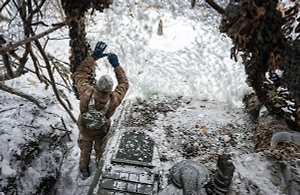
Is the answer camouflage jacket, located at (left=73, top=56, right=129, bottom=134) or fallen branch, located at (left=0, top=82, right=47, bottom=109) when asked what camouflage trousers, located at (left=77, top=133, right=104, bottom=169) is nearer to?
camouflage jacket, located at (left=73, top=56, right=129, bottom=134)

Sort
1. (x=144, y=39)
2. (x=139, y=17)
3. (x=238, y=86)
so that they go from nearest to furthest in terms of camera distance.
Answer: (x=238, y=86)
(x=144, y=39)
(x=139, y=17)

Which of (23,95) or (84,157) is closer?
(84,157)

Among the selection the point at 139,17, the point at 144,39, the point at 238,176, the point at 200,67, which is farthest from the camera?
the point at 139,17

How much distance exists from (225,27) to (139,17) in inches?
196

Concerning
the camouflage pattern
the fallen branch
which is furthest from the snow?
the camouflage pattern

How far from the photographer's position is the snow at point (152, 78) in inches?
147

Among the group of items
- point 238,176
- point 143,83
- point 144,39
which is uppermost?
point 144,39

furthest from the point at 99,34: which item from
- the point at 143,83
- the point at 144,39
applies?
the point at 143,83

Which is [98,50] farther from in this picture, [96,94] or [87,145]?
[87,145]

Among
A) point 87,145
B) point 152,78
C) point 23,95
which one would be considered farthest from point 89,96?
point 152,78

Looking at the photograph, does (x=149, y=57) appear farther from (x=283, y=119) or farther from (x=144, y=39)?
(x=283, y=119)

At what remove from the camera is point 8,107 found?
399cm

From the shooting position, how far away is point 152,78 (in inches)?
217

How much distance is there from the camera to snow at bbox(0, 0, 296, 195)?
3725mm
